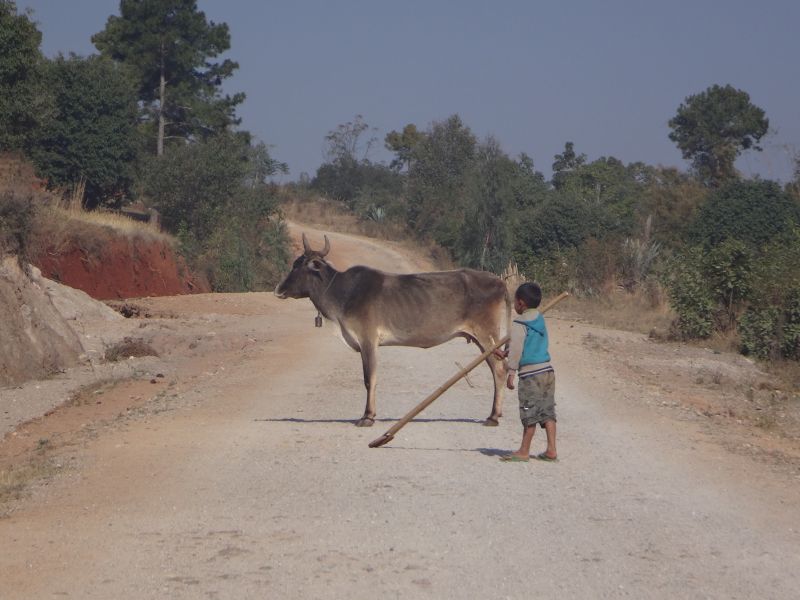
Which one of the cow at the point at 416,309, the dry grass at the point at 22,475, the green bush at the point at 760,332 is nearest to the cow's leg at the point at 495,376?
the cow at the point at 416,309

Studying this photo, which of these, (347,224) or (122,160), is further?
(347,224)

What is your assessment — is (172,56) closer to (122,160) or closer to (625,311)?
(122,160)

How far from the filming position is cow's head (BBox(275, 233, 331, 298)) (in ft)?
43.5

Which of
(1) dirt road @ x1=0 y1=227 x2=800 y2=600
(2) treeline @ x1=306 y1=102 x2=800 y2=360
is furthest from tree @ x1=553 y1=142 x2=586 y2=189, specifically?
(1) dirt road @ x1=0 y1=227 x2=800 y2=600

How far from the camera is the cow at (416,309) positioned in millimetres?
12688

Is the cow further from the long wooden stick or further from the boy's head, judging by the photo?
the boy's head

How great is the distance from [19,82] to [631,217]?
3337cm

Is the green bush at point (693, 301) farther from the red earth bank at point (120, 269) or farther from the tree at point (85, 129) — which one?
the tree at point (85, 129)

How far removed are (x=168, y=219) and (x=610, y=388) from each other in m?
31.7

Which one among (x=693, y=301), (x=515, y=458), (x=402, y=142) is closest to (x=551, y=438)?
(x=515, y=458)

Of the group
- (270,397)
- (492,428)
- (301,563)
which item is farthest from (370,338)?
(301,563)

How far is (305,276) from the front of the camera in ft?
43.7

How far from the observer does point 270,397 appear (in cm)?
1494

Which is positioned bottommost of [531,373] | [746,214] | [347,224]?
[531,373]
